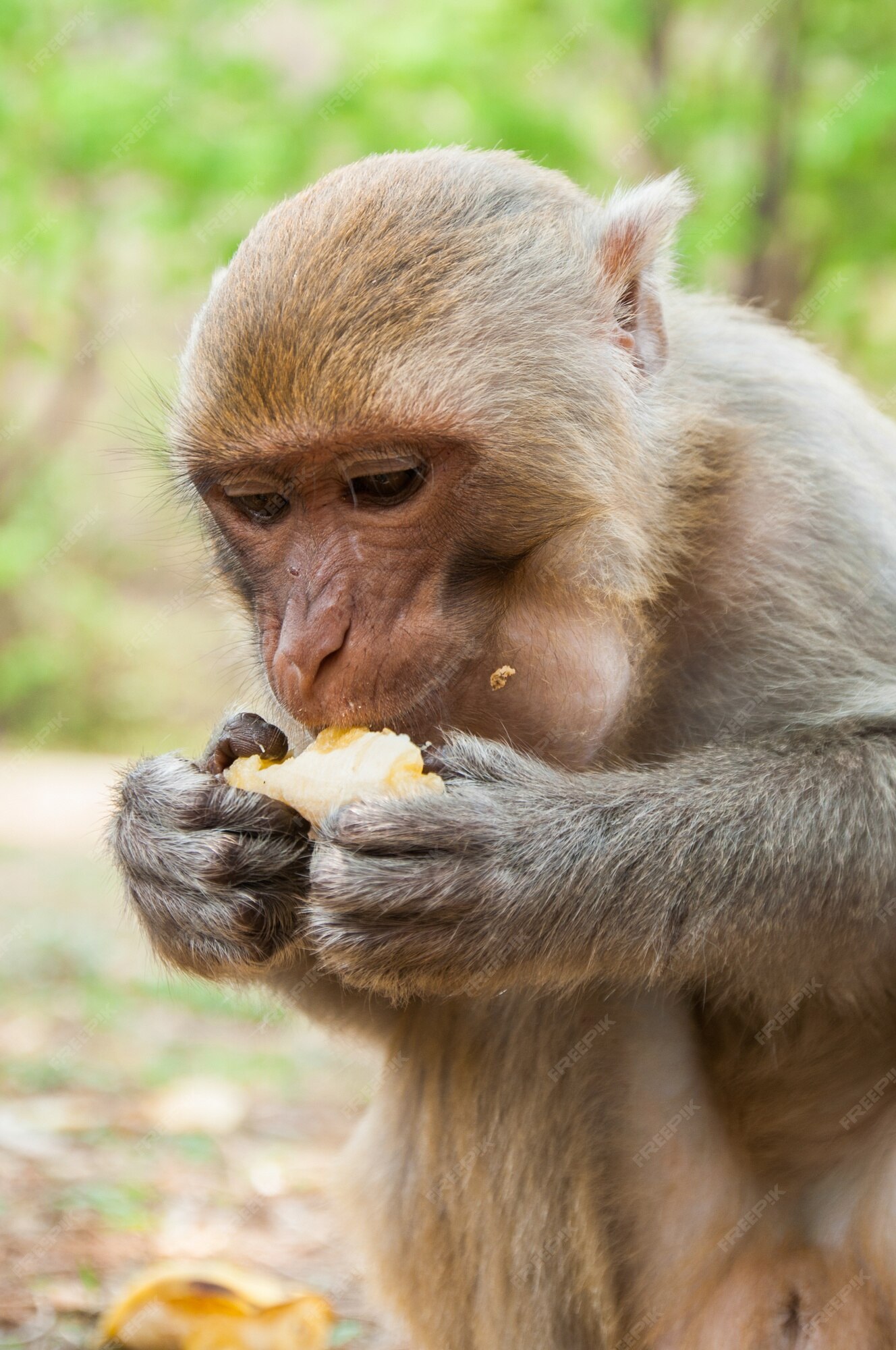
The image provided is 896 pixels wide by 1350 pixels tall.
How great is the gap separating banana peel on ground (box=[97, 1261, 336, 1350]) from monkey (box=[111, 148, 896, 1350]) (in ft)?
1.01

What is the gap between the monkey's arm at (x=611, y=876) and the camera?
308 centimetres

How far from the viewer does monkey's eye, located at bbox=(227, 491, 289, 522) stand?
3.54 meters

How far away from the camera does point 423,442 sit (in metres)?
3.30

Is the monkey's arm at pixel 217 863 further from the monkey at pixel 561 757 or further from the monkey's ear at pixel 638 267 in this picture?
the monkey's ear at pixel 638 267

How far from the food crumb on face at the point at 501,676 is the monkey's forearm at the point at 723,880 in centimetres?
33

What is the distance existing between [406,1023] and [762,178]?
7235 mm

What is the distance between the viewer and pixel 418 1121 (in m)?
3.95

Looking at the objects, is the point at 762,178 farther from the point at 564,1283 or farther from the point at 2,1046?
the point at 564,1283

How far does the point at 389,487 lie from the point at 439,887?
2.94ft

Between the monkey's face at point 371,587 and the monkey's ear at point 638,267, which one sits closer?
the monkey's face at point 371,587
